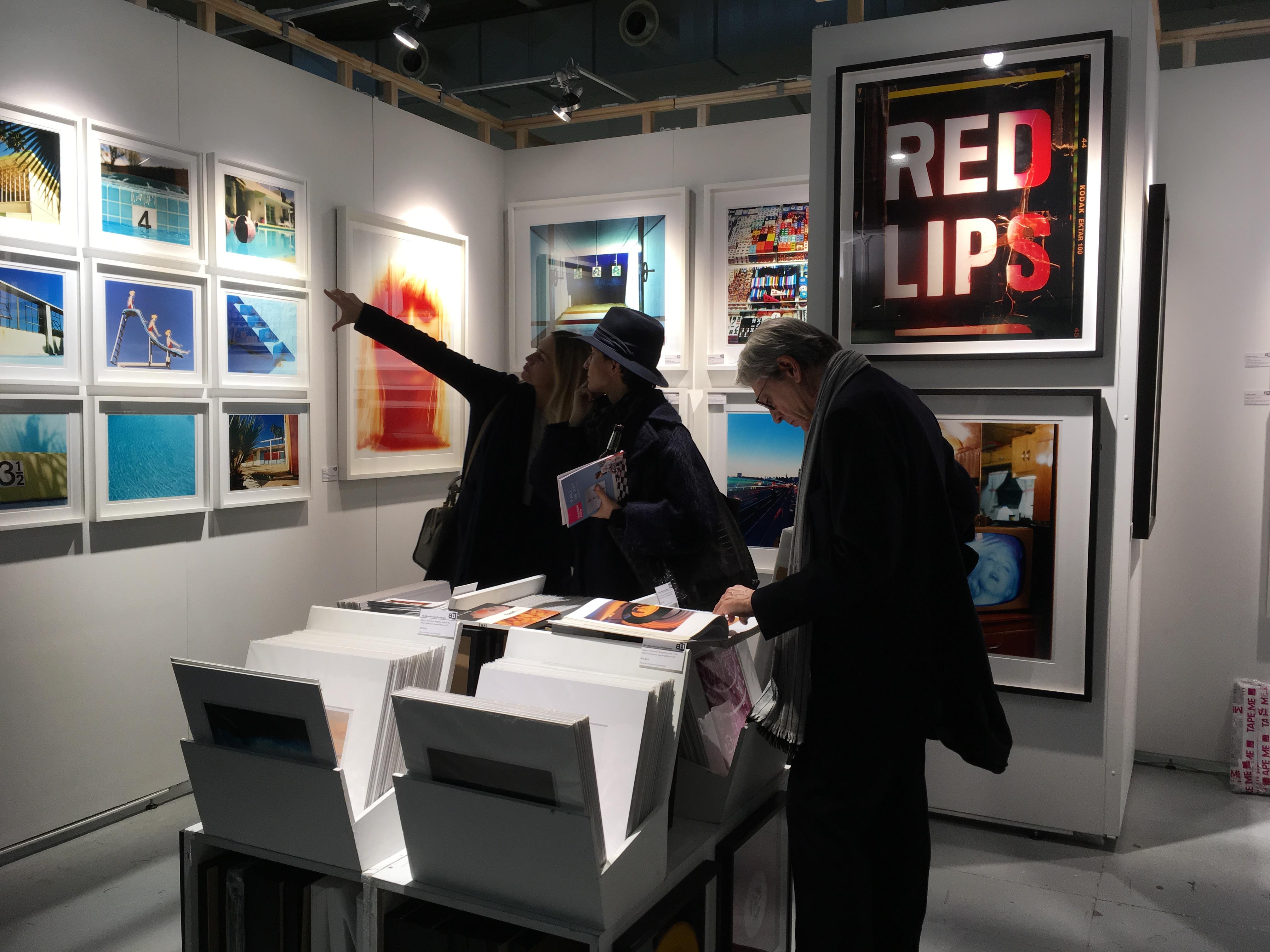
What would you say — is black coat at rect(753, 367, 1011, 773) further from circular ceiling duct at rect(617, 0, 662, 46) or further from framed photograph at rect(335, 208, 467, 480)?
circular ceiling duct at rect(617, 0, 662, 46)

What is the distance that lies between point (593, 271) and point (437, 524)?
213 centimetres

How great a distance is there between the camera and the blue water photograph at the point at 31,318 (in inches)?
126

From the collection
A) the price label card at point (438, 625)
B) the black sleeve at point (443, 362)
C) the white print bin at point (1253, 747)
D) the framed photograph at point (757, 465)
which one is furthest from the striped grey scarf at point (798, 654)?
the white print bin at point (1253, 747)

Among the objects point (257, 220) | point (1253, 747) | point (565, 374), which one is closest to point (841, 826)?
point (565, 374)

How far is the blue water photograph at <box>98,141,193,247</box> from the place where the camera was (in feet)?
11.5

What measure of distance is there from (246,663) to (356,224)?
121 inches

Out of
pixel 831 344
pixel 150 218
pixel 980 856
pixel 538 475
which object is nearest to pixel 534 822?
pixel 831 344

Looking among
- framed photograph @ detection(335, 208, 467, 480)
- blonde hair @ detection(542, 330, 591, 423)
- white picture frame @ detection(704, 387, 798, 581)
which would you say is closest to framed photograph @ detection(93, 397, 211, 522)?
framed photograph @ detection(335, 208, 467, 480)

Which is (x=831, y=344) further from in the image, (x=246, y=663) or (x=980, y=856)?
(x=980, y=856)

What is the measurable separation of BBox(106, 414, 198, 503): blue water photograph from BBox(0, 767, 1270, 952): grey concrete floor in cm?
120

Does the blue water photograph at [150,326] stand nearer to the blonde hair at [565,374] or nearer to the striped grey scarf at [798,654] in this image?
the blonde hair at [565,374]

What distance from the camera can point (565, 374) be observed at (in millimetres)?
3174

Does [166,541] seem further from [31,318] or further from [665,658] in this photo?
[665,658]

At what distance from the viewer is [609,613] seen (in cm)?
193
